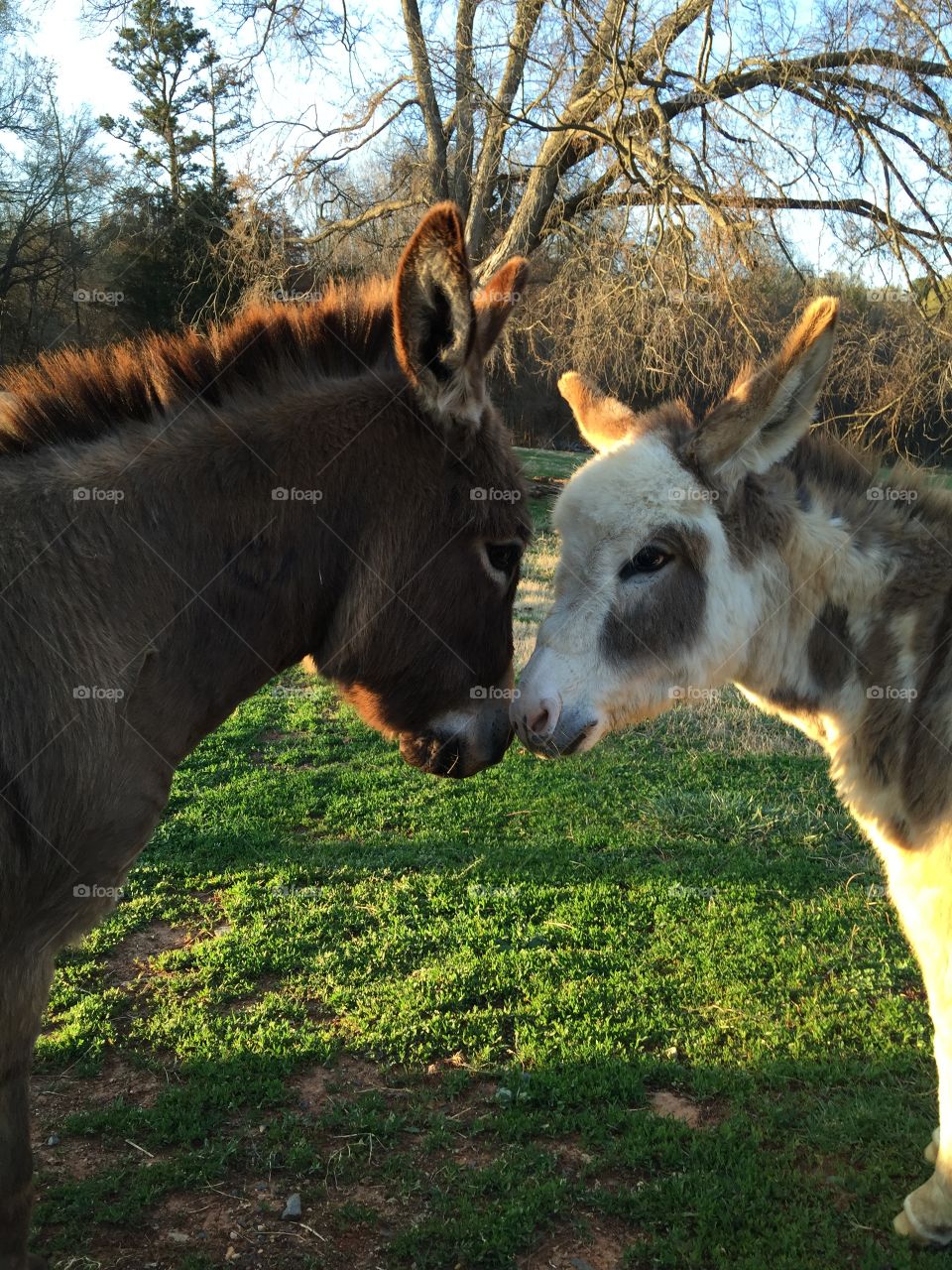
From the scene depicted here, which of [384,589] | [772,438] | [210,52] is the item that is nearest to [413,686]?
[384,589]

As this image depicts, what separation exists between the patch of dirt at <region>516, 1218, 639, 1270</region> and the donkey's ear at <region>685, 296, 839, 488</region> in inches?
112

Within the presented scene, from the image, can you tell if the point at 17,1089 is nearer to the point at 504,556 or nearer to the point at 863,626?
the point at 504,556

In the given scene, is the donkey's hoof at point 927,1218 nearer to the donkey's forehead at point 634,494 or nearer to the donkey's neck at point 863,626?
the donkey's neck at point 863,626

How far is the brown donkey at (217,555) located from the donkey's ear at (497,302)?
14mm

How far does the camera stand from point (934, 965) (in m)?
2.94

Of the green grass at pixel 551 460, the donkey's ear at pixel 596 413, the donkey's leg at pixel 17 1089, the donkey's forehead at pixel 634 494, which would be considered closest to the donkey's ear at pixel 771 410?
the donkey's forehead at pixel 634 494

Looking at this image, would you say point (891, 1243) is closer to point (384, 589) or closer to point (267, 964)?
point (384, 589)

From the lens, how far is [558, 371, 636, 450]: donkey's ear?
3.73m

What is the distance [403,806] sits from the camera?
731 cm

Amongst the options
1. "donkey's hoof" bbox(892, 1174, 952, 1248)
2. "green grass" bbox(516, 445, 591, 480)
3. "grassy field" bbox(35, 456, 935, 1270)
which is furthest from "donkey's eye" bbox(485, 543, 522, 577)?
"green grass" bbox(516, 445, 591, 480)

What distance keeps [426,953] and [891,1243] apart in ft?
8.83

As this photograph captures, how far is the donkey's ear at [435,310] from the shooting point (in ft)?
7.90

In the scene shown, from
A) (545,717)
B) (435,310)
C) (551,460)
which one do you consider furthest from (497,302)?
(551,460)

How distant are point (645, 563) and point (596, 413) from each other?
1004 mm
